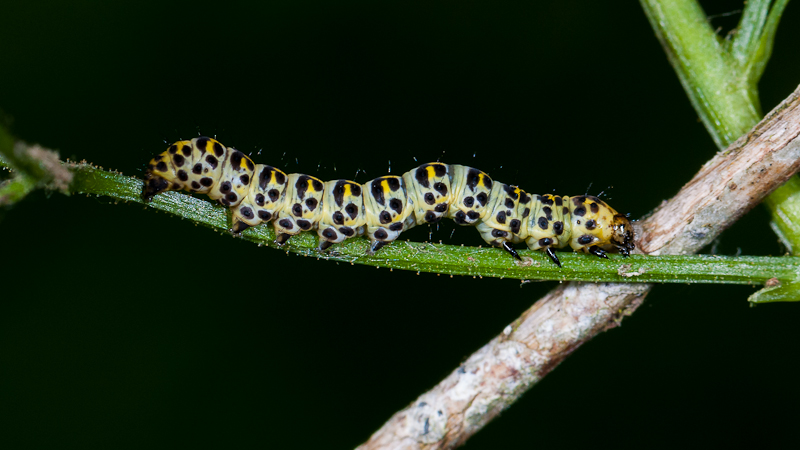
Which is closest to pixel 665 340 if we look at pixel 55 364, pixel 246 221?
pixel 246 221

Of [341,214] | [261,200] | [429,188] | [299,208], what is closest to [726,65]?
[429,188]

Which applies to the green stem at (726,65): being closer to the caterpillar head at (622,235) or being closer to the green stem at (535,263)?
the green stem at (535,263)

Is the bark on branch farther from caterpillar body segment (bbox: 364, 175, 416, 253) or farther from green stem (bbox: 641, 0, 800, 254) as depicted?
caterpillar body segment (bbox: 364, 175, 416, 253)

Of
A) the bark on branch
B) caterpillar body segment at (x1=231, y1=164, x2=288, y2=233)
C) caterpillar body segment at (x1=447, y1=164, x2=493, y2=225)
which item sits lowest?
the bark on branch

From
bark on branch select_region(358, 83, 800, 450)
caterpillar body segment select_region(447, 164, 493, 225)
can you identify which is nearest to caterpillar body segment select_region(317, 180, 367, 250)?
caterpillar body segment select_region(447, 164, 493, 225)

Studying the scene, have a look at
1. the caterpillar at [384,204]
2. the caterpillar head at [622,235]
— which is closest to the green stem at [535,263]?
the caterpillar at [384,204]

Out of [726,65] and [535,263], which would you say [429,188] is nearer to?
[535,263]

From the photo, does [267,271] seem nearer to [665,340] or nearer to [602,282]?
[602,282]
